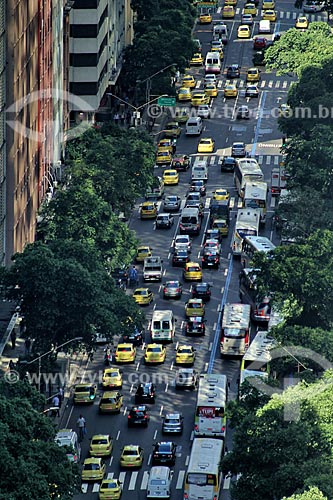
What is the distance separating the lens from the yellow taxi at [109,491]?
479ft

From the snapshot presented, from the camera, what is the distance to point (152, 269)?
189125 millimetres

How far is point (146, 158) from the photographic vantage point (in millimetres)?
196625

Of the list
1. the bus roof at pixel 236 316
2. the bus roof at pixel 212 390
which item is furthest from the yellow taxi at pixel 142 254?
the bus roof at pixel 212 390

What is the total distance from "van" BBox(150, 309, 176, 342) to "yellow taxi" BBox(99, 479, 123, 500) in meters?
29.8

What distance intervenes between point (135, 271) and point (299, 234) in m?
15.3

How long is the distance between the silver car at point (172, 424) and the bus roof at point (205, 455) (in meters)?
6.37

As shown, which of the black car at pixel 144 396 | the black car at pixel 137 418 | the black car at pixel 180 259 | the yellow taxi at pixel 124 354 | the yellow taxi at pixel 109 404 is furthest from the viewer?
the black car at pixel 180 259

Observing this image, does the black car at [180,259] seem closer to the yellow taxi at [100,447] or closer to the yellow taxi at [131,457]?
the yellow taxi at [100,447]

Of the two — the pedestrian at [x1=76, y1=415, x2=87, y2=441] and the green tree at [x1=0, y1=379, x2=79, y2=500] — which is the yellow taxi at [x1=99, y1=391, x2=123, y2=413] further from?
the green tree at [x1=0, y1=379, x2=79, y2=500]

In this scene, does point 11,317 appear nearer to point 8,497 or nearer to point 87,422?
point 87,422

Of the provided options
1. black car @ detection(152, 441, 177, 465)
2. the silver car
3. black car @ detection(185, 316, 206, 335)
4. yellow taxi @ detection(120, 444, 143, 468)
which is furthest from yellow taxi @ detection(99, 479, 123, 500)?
black car @ detection(185, 316, 206, 335)

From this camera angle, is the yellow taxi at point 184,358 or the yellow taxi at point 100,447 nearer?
the yellow taxi at point 100,447

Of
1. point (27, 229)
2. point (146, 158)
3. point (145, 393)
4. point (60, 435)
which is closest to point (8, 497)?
point (60, 435)

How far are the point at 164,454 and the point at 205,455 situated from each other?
5850mm
